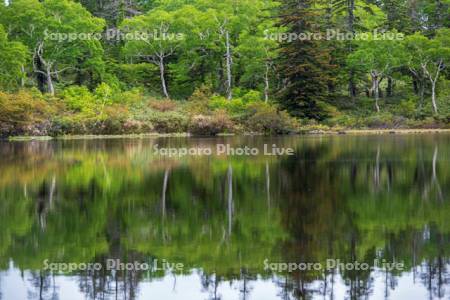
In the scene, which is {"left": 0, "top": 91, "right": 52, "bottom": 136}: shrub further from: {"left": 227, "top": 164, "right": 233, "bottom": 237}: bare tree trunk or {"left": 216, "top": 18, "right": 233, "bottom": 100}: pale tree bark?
{"left": 227, "top": 164, "right": 233, "bottom": 237}: bare tree trunk

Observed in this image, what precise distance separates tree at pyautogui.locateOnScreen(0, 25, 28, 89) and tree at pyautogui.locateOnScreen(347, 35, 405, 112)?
89.7 ft

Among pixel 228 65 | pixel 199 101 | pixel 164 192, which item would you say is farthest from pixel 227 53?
pixel 164 192

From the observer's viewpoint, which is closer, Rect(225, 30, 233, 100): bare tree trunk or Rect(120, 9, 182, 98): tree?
Rect(225, 30, 233, 100): bare tree trunk

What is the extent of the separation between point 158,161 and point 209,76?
3763 cm

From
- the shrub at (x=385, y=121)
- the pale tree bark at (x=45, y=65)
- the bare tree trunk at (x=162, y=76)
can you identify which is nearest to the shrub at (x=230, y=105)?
the bare tree trunk at (x=162, y=76)

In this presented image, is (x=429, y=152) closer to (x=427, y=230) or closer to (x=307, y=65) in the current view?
(x=427, y=230)

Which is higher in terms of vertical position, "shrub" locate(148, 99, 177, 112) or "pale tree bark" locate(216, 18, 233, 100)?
"pale tree bark" locate(216, 18, 233, 100)

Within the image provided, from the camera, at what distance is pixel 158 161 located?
971 inches

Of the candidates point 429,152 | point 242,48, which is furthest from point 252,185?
point 242,48

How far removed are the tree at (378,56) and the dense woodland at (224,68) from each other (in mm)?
98

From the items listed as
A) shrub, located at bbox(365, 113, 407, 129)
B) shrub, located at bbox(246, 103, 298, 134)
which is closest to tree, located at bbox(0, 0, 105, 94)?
shrub, located at bbox(246, 103, 298, 134)

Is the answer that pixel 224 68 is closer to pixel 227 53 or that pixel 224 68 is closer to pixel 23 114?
pixel 227 53

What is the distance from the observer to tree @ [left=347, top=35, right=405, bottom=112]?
Answer: 5141 cm

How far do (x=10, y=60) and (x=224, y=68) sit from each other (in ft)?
68.4
